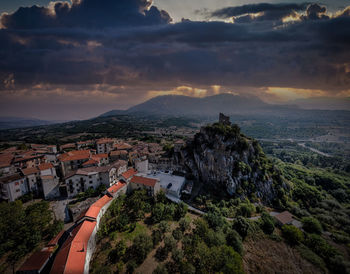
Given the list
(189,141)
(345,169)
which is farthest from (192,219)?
(345,169)

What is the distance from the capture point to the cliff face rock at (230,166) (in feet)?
155

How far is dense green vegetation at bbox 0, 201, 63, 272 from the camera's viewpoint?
2194cm

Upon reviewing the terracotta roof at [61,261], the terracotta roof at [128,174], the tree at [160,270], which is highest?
the terracotta roof at [128,174]

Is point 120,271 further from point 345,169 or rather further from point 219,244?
point 345,169

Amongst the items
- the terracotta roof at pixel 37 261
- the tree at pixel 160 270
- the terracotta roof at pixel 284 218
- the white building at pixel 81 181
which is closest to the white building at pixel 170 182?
the white building at pixel 81 181

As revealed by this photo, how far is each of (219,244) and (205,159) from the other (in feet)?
86.8

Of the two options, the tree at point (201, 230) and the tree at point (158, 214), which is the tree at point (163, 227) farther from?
the tree at point (201, 230)

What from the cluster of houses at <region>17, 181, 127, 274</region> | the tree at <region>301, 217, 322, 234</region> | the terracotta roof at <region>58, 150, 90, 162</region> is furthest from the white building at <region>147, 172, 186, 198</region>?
the tree at <region>301, 217, 322, 234</region>

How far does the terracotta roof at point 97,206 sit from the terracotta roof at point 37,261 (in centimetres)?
665

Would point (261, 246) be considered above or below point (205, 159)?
below

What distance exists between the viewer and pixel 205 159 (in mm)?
49656

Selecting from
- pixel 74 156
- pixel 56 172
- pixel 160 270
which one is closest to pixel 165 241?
pixel 160 270

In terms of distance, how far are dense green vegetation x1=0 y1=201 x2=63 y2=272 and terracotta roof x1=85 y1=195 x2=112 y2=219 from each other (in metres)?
4.94

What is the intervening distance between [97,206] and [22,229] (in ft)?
35.1
